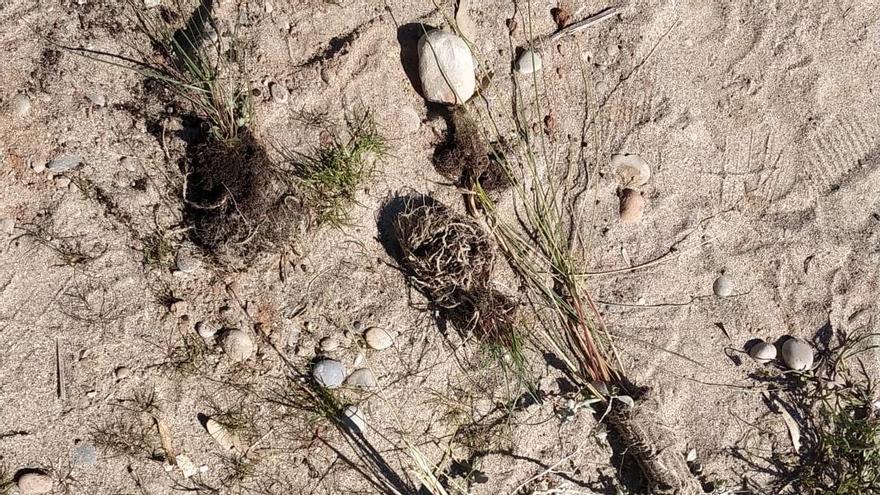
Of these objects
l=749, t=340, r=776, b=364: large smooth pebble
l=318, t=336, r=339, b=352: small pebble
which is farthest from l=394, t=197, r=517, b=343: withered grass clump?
l=749, t=340, r=776, b=364: large smooth pebble

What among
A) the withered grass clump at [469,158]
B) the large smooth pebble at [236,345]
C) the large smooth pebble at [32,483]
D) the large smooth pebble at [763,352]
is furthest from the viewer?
the large smooth pebble at [763,352]

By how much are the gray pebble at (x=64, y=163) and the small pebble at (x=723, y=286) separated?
268 centimetres

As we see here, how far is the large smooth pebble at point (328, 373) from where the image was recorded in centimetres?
287

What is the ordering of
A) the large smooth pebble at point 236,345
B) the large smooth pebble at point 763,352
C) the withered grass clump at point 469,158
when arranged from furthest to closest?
the large smooth pebble at point 763,352
the withered grass clump at point 469,158
the large smooth pebble at point 236,345

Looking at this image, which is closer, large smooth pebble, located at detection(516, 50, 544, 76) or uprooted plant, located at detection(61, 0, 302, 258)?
uprooted plant, located at detection(61, 0, 302, 258)

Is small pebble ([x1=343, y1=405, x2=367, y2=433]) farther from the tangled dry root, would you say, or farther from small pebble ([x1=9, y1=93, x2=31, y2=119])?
small pebble ([x1=9, y1=93, x2=31, y2=119])

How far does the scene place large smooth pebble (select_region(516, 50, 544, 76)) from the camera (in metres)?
2.99

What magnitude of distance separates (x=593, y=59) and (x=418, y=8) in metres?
0.78

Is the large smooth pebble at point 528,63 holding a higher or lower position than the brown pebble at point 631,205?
higher

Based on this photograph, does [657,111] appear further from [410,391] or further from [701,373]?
[410,391]

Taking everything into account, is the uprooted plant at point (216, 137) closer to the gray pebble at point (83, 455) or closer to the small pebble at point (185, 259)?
the small pebble at point (185, 259)

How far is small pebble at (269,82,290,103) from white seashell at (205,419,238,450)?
131 centimetres

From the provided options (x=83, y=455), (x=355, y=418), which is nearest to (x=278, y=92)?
(x=355, y=418)

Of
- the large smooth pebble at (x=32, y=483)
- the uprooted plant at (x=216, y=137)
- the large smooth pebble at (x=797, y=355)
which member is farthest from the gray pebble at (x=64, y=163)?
the large smooth pebble at (x=797, y=355)
